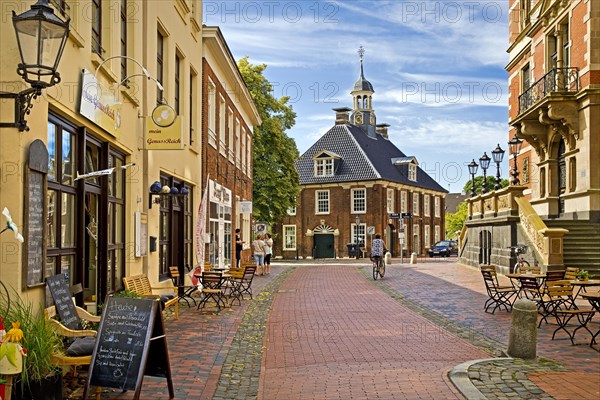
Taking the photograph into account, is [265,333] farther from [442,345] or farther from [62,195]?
[62,195]

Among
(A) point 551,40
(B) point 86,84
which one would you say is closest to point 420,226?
(A) point 551,40

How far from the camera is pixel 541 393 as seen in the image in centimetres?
697

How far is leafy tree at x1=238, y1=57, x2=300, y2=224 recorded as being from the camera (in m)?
43.1

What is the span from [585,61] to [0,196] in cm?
2116

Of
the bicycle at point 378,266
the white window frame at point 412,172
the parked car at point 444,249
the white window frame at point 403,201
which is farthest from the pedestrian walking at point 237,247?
the white window frame at point 412,172

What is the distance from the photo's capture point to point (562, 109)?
79.3ft

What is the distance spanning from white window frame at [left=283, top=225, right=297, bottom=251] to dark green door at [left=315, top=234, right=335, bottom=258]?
1.92 m

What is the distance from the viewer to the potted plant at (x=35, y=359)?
18.8ft

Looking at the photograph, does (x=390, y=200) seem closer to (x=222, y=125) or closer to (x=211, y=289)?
(x=222, y=125)

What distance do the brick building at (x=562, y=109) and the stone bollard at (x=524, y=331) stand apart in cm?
1599

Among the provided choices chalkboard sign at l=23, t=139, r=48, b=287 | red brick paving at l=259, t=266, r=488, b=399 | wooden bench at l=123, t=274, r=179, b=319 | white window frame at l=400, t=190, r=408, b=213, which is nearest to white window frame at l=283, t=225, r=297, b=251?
white window frame at l=400, t=190, r=408, b=213

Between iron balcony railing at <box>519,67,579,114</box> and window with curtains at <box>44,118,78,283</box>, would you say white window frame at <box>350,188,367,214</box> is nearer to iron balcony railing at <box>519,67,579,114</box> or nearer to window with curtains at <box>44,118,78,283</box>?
iron balcony railing at <box>519,67,579,114</box>

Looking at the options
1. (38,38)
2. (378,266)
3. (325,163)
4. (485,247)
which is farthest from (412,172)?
(38,38)

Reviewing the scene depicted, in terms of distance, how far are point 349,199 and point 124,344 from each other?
49614 mm
